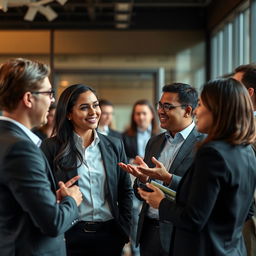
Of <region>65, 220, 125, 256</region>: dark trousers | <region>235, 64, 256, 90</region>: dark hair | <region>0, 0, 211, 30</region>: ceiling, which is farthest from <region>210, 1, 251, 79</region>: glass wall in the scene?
<region>65, 220, 125, 256</region>: dark trousers

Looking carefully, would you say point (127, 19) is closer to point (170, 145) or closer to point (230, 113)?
point (170, 145)

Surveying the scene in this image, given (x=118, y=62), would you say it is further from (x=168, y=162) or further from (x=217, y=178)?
(x=217, y=178)

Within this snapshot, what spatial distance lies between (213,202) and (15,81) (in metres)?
0.90

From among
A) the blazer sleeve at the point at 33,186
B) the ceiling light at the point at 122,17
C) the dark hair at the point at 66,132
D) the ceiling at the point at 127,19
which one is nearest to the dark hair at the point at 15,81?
the blazer sleeve at the point at 33,186

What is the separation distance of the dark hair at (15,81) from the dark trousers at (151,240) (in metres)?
1.23

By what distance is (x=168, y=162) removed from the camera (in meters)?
2.74

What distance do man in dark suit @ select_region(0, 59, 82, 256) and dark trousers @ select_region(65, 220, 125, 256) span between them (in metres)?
0.73

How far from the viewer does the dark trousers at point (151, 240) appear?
263 cm

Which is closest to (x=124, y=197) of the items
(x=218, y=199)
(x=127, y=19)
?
(x=218, y=199)

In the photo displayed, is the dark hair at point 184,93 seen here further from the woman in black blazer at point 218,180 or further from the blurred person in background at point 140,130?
the blurred person in background at point 140,130

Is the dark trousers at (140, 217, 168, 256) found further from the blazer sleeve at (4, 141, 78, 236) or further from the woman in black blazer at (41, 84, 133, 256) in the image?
the blazer sleeve at (4, 141, 78, 236)

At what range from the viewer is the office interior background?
7.75 metres

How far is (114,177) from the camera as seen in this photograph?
2.74m

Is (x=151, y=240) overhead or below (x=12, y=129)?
below
